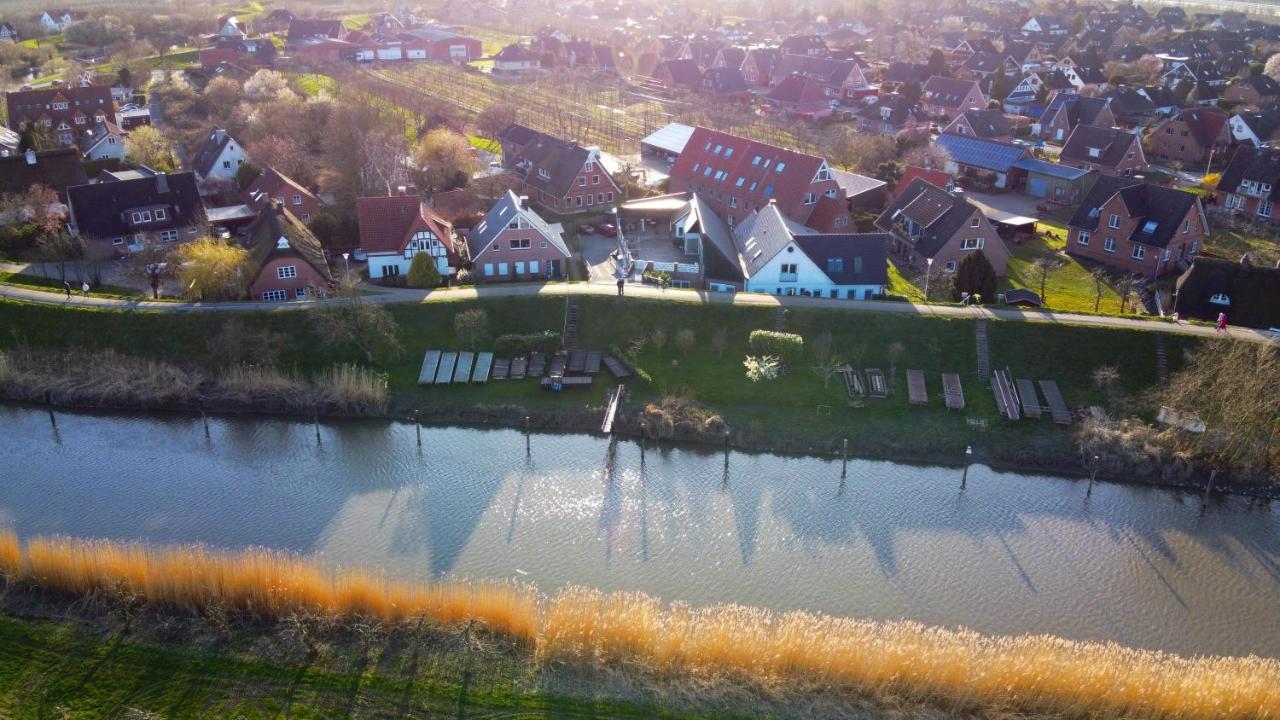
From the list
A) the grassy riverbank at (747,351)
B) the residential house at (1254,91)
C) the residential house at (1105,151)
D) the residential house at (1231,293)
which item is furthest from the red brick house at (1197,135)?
the grassy riverbank at (747,351)

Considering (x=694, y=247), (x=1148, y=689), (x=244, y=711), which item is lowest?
(x=244, y=711)

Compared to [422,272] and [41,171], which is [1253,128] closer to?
[422,272]

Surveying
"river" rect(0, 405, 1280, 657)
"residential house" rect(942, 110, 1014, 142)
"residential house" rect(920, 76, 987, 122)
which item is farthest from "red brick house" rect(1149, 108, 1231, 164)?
"river" rect(0, 405, 1280, 657)

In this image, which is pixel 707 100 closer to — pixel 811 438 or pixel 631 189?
pixel 631 189

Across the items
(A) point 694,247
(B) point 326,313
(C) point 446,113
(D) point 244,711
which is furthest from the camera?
(C) point 446,113

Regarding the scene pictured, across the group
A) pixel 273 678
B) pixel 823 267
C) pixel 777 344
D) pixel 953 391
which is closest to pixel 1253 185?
pixel 823 267

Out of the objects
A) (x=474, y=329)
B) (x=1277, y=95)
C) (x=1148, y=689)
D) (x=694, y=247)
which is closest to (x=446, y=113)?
(x=694, y=247)

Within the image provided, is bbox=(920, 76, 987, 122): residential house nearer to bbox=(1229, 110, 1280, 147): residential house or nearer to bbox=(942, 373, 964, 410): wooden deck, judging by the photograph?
bbox=(1229, 110, 1280, 147): residential house
